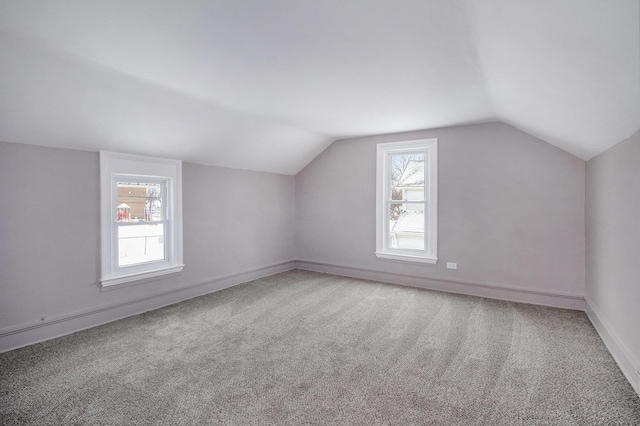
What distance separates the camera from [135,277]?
12.3ft

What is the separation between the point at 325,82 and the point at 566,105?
1955 mm

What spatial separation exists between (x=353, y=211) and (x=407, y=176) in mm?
1067

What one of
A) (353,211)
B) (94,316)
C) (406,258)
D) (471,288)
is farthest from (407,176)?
(94,316)

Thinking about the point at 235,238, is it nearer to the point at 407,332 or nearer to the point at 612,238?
the point at 407,332

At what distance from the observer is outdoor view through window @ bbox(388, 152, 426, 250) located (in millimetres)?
5105

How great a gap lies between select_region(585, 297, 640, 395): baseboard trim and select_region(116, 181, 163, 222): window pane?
4798 mm

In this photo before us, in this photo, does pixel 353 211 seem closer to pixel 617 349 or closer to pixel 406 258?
pixel 406 258

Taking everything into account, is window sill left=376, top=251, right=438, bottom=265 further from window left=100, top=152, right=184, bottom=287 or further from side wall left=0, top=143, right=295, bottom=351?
window left=100, top=152, right=184, bottom=287

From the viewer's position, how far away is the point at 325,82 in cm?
298

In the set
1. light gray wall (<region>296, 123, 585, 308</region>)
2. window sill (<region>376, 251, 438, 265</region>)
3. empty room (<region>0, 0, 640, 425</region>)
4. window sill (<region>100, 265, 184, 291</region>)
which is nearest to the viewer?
empty room (<region>0, 0, 640, 425</region>)

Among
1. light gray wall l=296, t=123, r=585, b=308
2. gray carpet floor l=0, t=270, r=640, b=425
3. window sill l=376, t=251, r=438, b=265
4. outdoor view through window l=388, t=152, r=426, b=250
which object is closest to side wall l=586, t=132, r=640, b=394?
gray carpet floor l=0, t=270, r=640, b=425

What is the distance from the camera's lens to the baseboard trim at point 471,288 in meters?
3.99

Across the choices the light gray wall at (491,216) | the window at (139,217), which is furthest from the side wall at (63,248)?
the light gray wall at (491,216)

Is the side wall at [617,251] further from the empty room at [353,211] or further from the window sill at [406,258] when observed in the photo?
the window sill at [406,258]
